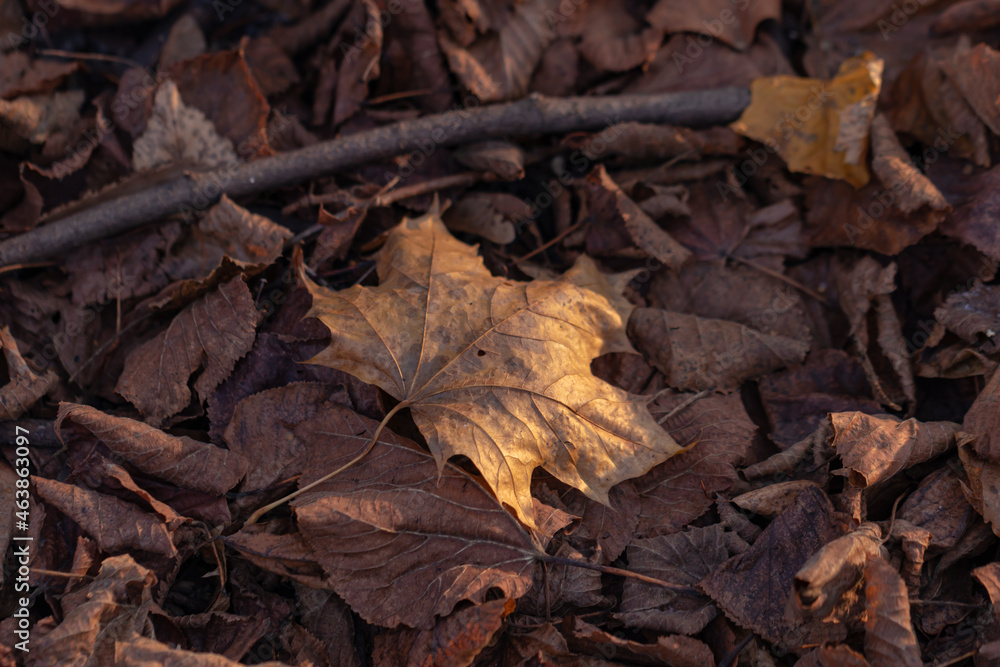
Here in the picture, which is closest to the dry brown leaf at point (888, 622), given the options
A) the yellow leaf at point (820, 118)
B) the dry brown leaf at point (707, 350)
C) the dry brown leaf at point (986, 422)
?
the dry brown leaf at point (986, 422)

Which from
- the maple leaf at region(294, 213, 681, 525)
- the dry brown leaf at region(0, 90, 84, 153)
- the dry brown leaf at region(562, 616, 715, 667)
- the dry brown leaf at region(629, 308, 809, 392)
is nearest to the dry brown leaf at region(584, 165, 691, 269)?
the dry brown leaf at region(629, 308, 809, 392)

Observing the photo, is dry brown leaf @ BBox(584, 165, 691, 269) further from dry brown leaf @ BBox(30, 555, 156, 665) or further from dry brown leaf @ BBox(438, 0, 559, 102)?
dry brown leaf @ BBox(30, 555, 156, 665)

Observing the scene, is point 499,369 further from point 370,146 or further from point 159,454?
point 370,146

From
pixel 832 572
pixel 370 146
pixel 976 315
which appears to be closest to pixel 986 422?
pixel 976 315

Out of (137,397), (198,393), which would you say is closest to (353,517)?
(198,393)

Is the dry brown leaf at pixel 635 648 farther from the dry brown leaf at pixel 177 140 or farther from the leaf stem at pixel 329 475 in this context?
the dry brown leaf at pixel 177 140

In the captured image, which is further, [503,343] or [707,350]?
[707,350]

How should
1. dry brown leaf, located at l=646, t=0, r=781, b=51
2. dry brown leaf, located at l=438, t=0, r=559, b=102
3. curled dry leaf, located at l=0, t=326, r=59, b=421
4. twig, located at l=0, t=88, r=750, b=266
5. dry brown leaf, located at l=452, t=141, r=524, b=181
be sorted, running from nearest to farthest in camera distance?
1. curled dry leaf, located at l=0, t=326, r=59, b=421
2. twig, located at l=0, t=88, r=750, b=266
3. dry brown leaf, located at l=452, t=141, r=524, b=181
4. dry brown leaf, located at l=438, t=0, r=559, b=102
5. dry brown leaf, located at l=646, t=0, r=781, b=51
